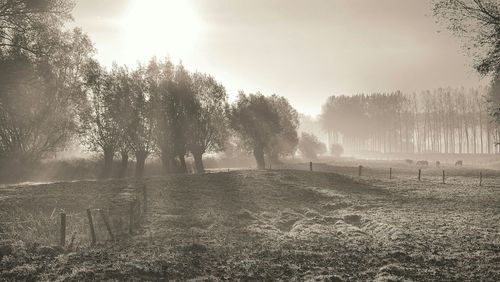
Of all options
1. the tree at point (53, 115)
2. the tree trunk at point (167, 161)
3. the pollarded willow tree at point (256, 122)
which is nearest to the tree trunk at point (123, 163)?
the tree trunk at point (167, 161)

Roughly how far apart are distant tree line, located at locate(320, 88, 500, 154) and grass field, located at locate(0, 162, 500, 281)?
108787 mm

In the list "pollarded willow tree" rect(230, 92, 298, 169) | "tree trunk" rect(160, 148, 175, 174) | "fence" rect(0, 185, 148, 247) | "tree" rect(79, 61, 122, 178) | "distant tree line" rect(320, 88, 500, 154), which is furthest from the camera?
"distant tree line" rect(320, 88, 500, 154)

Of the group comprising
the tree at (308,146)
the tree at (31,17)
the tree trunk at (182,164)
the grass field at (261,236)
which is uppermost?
the tree at (31,17)

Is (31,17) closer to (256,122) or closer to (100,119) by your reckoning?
(100,119)

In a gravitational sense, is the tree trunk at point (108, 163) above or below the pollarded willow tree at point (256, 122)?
below

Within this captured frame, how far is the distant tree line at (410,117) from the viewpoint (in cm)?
13125

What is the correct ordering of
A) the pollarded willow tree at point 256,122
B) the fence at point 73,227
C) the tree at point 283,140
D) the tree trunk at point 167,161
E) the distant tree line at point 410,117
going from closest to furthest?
the fence at point 73,227 < the tree trunk at point 167,161 < the pollarded willow tree at point 256,122 < the tree at point 283,140 < the distant tree line at point 410,117

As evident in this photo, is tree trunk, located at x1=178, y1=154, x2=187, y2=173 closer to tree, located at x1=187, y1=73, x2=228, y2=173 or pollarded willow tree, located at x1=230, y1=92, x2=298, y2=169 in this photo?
tree, located at x1=187, y1=73, x2=228, y2=173

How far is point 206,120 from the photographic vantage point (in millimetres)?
54406

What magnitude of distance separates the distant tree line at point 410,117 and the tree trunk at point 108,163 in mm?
110416

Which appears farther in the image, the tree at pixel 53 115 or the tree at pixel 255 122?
the tree at pixel 255 122

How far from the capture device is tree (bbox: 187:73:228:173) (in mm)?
53531

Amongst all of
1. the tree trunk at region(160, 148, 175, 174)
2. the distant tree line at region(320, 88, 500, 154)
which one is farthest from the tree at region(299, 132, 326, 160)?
the distant tree line at region(320, 88, 500, 154)

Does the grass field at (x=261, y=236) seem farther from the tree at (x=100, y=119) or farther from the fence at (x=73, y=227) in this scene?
the tree at (x=100, y=119)
